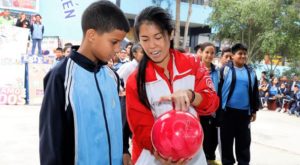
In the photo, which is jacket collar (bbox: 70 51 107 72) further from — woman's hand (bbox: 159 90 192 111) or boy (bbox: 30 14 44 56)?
boy (bbox: 30 14 44 56)

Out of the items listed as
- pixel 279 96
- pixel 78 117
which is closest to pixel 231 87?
pixel 78 117

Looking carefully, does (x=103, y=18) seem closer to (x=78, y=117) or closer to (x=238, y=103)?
(x=78, y=117)

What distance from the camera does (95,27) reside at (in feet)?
5.27

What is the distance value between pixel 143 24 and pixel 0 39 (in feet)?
31.5

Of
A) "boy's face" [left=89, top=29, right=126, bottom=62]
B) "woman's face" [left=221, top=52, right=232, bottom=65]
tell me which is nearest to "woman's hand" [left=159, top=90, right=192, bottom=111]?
"boy's face" [left=89, top=29, right=126, bottom=62]

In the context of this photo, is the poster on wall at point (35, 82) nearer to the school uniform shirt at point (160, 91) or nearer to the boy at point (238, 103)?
the boy at point (238, 103)

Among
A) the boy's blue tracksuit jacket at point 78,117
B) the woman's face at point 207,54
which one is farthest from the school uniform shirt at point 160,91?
the woman's face at point 207,54

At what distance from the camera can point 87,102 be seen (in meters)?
1.53

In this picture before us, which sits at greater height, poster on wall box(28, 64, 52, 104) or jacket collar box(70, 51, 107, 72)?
jacket collar box(70, 51, 107, 72)

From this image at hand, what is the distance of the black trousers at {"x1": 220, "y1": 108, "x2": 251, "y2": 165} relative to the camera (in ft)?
14.3

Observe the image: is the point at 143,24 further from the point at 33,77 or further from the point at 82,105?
the point at 33,77

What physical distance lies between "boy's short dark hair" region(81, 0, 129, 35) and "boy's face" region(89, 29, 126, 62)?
20mm

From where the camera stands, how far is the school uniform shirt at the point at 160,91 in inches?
74.7

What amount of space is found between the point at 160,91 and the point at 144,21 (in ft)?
1.23
